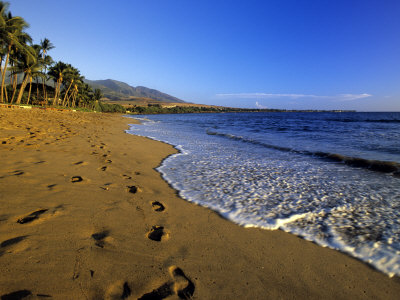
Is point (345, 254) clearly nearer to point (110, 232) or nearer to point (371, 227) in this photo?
point (371, 227)

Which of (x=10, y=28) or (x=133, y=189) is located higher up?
(x=10, y=28)

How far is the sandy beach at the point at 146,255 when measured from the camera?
1674 millimetres

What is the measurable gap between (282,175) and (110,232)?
14.2ft

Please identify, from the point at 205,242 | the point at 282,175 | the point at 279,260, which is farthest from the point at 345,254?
the point at 282,175

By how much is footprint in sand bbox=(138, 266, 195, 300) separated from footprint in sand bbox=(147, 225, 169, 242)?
57cm

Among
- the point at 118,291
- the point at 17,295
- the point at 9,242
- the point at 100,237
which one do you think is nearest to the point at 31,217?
the point at 9,242

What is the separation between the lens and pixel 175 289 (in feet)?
5.57

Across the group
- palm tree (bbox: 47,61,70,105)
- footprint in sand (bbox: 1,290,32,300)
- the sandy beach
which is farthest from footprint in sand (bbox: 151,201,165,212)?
palm tree (bbox: 47,61,70,105)

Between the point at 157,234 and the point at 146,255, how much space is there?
42cm

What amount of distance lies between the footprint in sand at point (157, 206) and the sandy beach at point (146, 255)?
16mm

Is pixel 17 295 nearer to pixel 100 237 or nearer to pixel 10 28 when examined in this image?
pixel 100 237

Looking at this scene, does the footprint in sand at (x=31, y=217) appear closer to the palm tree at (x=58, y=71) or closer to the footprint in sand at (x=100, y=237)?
the footprint in sand at (x=100, y=237)

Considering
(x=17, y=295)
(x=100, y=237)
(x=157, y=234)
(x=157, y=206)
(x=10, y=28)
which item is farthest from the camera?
(x=10, y=28)

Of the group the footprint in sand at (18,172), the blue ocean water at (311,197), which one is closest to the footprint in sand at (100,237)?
the blue ocean water at (311,197)
